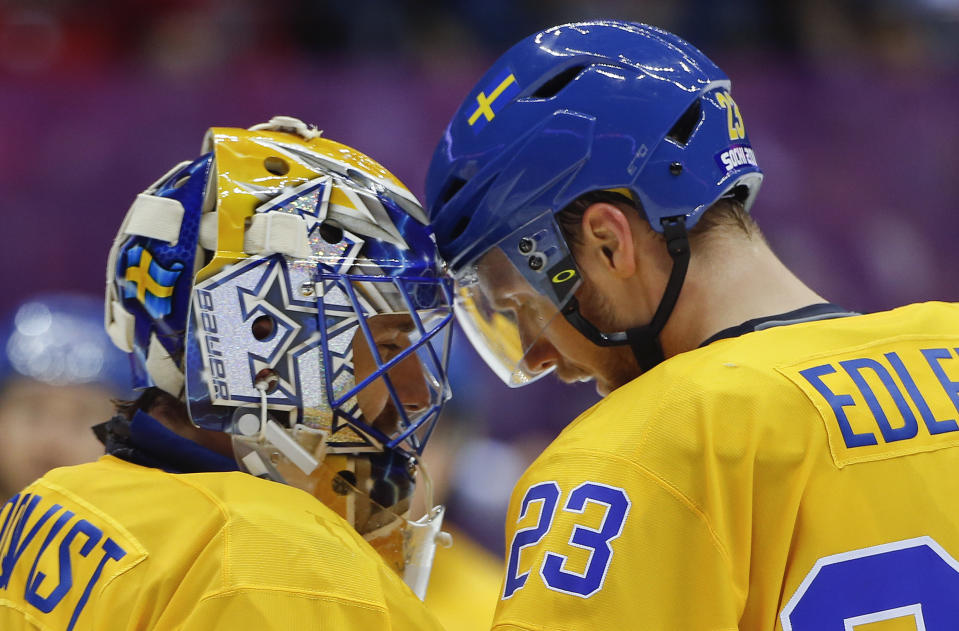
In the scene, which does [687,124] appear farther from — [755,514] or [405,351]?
[755,514]

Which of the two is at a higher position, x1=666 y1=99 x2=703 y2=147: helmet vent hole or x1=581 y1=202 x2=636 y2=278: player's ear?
x1=666 y1=99 x2=703 y2=147: helmet vent hole

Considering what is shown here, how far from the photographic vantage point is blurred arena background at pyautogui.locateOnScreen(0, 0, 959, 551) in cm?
422

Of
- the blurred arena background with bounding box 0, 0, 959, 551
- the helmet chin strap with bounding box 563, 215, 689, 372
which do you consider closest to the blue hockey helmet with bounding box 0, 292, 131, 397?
the blurred arena background with bounding box 0, 0, 959, 551

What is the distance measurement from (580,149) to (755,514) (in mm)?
732

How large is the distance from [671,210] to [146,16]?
170 inches

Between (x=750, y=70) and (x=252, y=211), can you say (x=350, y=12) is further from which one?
(x=252, y=211)

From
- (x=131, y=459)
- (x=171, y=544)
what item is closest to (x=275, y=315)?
(x=131, y=459)

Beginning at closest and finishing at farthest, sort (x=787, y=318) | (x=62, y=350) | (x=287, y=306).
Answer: (x=787, y=318), (x=287, y=306), (x=62, y=350)

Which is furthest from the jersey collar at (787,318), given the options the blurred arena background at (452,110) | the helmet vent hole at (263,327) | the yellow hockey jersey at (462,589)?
the blurred arena background at (452,110)

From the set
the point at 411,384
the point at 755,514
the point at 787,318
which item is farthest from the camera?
the point at 411,384

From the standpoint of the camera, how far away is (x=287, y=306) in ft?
5.77

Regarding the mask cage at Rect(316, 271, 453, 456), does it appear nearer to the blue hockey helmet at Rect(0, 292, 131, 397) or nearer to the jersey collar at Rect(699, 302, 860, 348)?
the jersey collar at Rect(699, 302, 860, 348)

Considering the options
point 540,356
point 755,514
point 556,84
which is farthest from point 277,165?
point 755,514

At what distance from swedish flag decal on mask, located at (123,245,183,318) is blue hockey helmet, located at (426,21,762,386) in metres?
0.52
